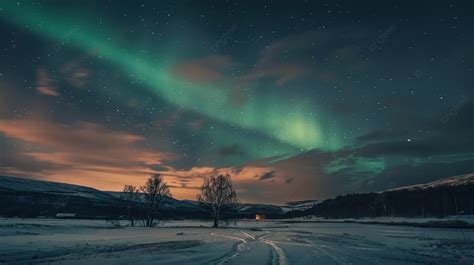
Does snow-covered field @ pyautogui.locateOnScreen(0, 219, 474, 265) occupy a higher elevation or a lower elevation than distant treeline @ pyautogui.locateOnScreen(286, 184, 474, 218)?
lower

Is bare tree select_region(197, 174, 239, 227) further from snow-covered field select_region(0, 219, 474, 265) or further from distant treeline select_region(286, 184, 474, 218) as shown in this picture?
distant treeline select_region(286, 184, 474, 218)

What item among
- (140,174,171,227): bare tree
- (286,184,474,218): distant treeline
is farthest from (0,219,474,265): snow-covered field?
(286,184,474,218): distant treeline

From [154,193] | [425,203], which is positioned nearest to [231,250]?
[154,193]

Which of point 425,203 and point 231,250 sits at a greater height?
point 425,203

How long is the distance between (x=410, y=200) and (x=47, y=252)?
168224 millimetres

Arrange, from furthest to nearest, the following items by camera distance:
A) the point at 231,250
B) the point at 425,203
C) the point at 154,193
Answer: the point at 425,203 → the point at 154,193 → the point at 231,250

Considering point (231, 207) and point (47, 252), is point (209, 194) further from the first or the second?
point (47, 252)

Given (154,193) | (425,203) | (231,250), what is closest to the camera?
(231,250)

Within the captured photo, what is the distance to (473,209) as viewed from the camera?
132250mm

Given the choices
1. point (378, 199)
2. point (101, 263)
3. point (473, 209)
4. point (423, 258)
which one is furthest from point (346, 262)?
point (378, 199)

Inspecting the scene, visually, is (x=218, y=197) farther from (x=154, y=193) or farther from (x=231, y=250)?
(x=231, y=250)

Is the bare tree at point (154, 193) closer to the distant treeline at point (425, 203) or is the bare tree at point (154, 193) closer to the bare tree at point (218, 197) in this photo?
the bare tree at point (218, 197)

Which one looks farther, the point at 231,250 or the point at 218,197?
the point at 218,197

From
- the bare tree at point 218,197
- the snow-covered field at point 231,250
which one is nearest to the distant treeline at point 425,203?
the bare tree at point 218,197
